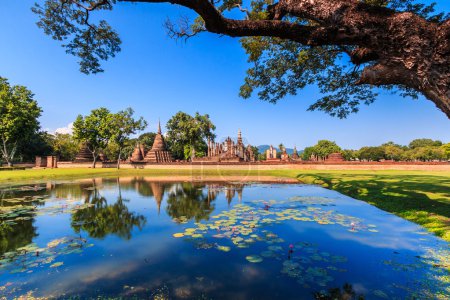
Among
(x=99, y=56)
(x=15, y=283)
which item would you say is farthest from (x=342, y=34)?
(x=99, y=56)

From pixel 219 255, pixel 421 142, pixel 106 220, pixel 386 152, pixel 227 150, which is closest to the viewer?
pixel 219 255

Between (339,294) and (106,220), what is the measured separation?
22.5 ft

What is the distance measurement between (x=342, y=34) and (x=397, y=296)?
14.9ft

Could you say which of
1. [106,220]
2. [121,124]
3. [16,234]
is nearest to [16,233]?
[16,234]

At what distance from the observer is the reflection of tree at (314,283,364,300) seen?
3078 mm

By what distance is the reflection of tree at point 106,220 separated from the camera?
607cm

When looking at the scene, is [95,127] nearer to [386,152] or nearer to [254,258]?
[254,258]

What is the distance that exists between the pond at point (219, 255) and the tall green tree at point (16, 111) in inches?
1309

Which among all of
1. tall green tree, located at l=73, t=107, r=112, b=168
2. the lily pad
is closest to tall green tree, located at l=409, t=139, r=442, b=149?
tall green tree, located at l=73, t=107, r=112, b=168

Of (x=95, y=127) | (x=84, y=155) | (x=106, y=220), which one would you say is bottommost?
(x=106, y=220)

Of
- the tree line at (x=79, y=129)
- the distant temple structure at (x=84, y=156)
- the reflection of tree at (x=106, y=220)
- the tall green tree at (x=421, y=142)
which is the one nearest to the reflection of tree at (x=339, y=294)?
the reflection of tree at (x=106, y=220)

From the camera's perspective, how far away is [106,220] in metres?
7.22

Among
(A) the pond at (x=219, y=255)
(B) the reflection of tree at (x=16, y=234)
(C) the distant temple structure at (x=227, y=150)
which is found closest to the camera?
(A) the pond at (x=219, y=255)

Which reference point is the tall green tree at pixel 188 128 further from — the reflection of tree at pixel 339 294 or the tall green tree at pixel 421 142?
the tall green tree at pixel 421 142
